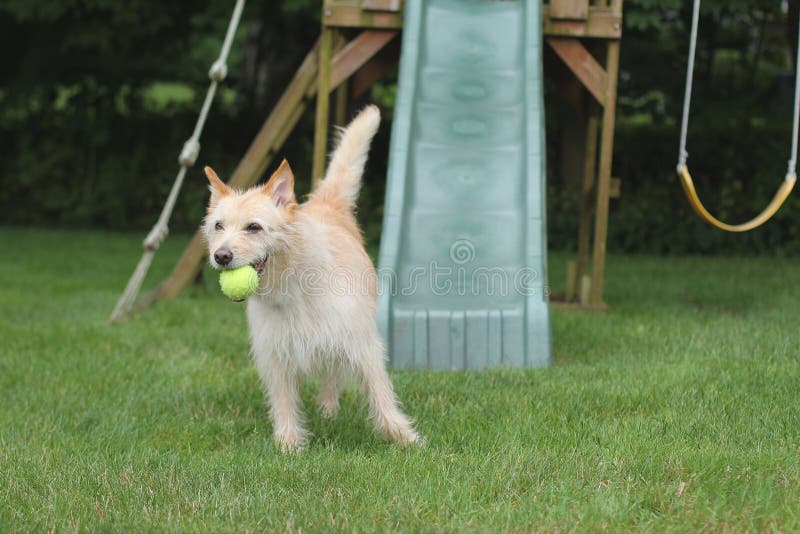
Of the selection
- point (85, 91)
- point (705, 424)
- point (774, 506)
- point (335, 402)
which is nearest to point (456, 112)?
point (335, 402)

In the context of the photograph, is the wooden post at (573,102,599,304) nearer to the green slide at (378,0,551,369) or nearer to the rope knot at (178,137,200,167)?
the green slide at (378,0,551,369)

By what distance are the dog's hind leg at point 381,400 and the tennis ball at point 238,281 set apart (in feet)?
2.47

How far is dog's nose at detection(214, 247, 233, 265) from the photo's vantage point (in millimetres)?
3742

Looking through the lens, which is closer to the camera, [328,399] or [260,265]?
[260,265]

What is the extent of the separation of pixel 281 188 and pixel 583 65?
4.21 metres

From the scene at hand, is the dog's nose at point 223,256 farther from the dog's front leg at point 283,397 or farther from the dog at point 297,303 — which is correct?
the dog's front leg at point 283,397

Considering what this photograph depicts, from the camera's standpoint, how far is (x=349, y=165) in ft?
17.8

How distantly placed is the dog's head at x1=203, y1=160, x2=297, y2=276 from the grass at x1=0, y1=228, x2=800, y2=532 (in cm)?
87

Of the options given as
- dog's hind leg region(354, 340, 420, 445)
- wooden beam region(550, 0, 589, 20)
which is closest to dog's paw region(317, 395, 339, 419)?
dog's hind leg region(354, 340, 420, 445)

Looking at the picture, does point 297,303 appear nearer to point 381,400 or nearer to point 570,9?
point 381,400

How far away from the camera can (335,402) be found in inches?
193

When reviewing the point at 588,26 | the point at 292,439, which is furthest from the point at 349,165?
the point at 588,26

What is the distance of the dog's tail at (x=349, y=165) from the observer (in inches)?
210

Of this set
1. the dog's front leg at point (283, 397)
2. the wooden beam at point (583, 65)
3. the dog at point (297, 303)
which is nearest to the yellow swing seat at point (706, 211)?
the dog at point (297, 303)
